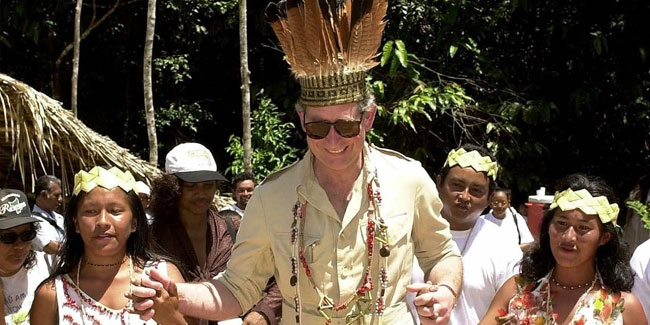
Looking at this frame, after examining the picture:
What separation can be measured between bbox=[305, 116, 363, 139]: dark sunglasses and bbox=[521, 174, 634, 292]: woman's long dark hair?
4.35 feet

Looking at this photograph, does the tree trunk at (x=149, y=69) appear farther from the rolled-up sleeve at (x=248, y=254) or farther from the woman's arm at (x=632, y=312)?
the woman's arm at (x=632, y=312)

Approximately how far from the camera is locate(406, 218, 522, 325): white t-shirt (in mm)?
4520

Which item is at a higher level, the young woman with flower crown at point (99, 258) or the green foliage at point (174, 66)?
the green foliage at point (174, 66)

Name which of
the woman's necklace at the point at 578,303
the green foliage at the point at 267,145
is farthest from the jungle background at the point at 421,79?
the woman's necklace at the point at 578,303

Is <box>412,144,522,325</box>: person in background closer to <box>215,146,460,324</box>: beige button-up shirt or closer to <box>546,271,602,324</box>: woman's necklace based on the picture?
<box>546,271,602,324</box>: woman's necklace

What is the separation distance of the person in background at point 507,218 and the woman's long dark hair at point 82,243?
12.8ft

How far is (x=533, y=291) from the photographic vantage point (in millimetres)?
3982

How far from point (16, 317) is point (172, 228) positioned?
1013 millimetres

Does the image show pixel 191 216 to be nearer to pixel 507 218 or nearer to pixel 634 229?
pixel 507 218

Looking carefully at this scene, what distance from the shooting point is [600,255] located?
397cm

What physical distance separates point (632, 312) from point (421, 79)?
7.18 meters

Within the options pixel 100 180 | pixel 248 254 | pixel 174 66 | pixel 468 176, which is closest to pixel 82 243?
pixel 100 180

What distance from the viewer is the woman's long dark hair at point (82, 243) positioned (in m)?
3.76

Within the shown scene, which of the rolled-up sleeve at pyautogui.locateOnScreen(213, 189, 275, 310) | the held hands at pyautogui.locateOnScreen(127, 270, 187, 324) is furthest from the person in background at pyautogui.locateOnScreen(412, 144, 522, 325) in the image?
the held hands at pyautogui.locateOnScreen(127, 270, 187, 324)
